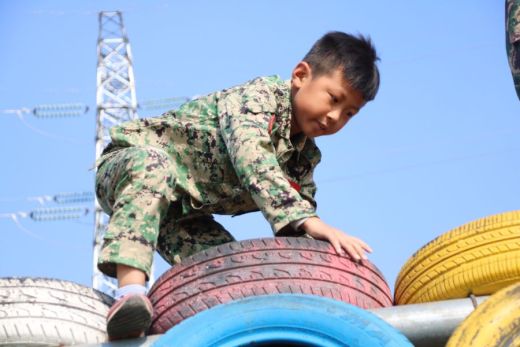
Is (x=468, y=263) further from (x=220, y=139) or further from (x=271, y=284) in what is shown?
(x=220, y=139)

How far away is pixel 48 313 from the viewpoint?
3.33m

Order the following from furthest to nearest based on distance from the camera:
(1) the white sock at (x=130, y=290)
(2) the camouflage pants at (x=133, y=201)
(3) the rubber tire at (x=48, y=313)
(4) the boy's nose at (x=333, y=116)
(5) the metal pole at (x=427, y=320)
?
(4) the boy's nose at (x=333, y=116) < (2) the camouflage pants at (x=133, y=201) < (1) the white sock at (x=130, y=290) < (3) the rubber tire at (x=48, y=313) < (5) the metal pole at (x=427, y=320)

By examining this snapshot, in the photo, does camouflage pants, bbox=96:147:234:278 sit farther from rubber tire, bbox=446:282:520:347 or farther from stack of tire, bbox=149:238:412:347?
rubber tire, bbox=446:282:520:347

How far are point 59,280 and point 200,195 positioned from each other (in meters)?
0.98

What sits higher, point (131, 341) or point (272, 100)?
point (272, 100)

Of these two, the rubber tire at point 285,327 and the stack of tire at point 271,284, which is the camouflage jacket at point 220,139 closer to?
the stack of tire at point 271,284

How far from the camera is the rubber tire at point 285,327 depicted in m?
2.81

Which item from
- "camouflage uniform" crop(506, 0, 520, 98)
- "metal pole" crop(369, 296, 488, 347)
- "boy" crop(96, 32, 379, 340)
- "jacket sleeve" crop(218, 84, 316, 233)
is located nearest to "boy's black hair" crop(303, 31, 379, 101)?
"boy" crop(96, 32, 379, 340)

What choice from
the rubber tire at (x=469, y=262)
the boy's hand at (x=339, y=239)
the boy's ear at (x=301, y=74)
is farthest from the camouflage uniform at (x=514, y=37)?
the boy's hand at (x=339, y=239)

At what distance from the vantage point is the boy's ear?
4.48 meters

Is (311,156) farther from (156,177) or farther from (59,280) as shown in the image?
(59,280)

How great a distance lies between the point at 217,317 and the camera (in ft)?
9.47

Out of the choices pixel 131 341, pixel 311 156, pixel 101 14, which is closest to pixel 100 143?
pixel 101 14

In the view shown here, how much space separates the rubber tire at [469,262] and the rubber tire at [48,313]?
121 centimetres
